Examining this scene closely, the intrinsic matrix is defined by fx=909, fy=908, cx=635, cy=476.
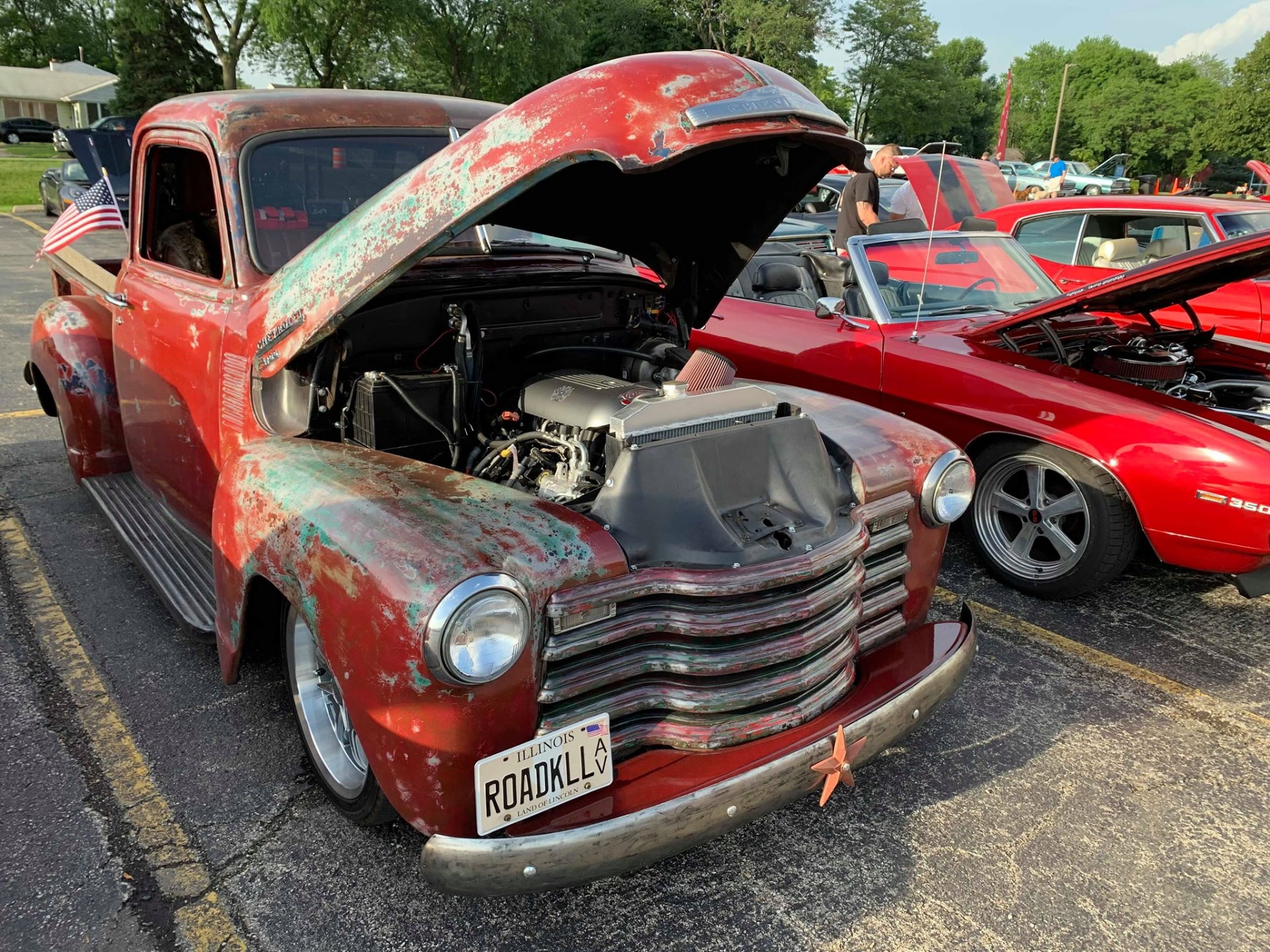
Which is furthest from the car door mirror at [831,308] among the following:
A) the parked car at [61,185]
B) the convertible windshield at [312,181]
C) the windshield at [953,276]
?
the parked car at [61,185]

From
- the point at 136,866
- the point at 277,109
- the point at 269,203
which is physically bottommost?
the point at 136,866

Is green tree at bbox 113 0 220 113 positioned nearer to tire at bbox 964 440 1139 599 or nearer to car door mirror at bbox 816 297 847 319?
car door mirror at bbox 816 297 847 319

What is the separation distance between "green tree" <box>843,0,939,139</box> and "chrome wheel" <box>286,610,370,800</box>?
56501mm

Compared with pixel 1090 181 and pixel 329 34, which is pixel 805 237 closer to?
pixel 329 34

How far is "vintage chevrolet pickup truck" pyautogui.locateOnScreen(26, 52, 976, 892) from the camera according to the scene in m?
2.02

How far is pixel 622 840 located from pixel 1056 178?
2722 cm

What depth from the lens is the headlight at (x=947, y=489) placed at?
9.42 feet

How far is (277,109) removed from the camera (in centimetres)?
328

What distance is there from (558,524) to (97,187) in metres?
3.89

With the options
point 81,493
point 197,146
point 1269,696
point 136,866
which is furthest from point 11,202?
point 1269,696

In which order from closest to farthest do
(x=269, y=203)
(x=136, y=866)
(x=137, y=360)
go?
A: (x=136, y=866), (x=269, y=203), (x=137, y=360)

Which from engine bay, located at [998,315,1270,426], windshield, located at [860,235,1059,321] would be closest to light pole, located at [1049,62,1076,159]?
windshield, located at [860,235,1059,321]

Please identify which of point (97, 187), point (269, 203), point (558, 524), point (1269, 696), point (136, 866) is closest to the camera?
point (558, 524)

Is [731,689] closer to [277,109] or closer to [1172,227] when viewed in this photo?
[277,109]
